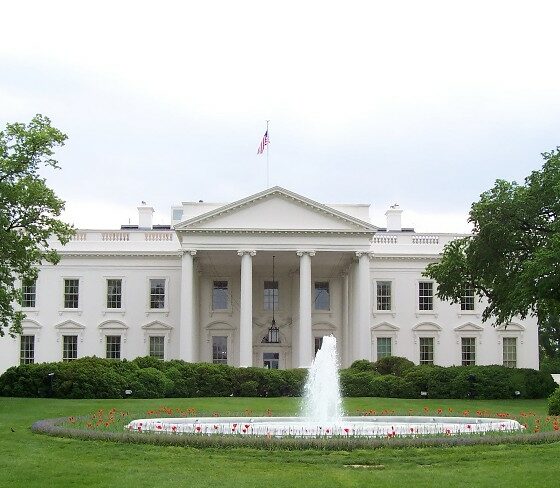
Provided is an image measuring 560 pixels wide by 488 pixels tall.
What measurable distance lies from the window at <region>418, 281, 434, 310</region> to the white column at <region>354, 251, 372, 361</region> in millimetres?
7569

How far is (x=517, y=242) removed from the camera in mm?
43969

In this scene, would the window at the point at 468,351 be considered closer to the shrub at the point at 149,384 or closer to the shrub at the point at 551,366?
the shrub at the point at 551,366

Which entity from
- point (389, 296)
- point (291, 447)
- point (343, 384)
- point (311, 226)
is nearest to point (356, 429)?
point (291, 447)

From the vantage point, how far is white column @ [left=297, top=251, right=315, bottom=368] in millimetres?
54406

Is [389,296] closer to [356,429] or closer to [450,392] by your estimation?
[450,392]

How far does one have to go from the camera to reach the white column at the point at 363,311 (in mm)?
54625

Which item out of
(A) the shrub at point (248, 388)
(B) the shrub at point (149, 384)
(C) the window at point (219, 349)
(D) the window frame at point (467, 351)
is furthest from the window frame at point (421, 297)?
(B) the shrub at point (149, 384)

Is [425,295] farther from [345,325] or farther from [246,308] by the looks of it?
[246,308]

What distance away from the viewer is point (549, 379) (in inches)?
1873

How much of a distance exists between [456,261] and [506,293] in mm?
3178

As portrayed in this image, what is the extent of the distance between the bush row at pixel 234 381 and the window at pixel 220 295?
572 inches

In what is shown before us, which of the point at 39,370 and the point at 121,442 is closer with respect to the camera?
the point at 121,442

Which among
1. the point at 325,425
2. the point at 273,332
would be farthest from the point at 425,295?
the point at 325,425

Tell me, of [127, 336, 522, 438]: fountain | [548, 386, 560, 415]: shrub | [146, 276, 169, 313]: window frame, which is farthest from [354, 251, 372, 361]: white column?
[548, 386, 560, 415]: shrub
